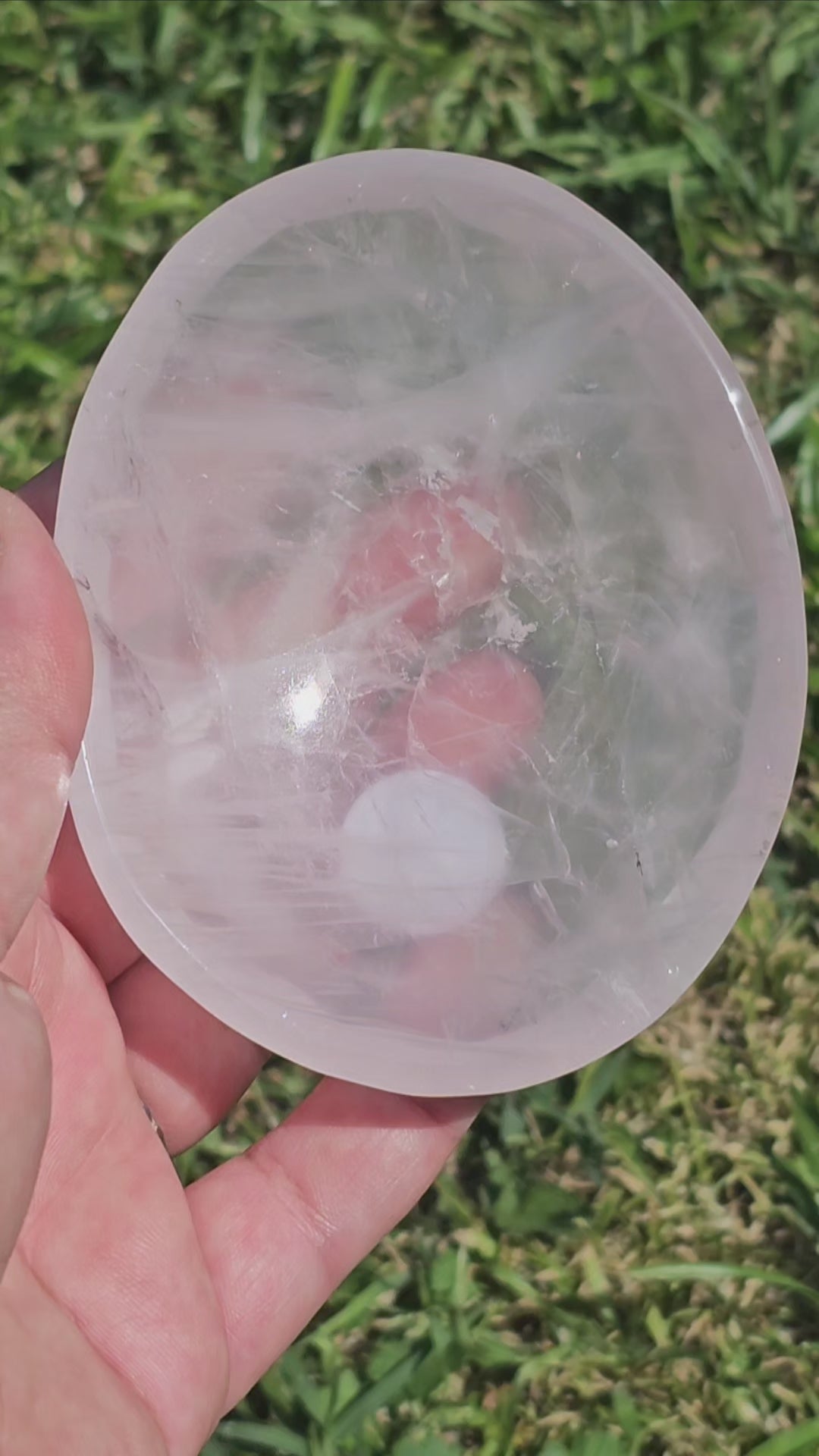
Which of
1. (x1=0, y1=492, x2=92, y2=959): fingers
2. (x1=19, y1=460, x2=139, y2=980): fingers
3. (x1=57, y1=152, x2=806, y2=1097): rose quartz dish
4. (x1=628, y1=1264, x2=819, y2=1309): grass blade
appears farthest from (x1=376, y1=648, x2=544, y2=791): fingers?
(x1=628, y1=1264, x2=819, y2=1309): grass blade

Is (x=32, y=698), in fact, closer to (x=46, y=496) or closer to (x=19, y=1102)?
(x=19, y=1102)

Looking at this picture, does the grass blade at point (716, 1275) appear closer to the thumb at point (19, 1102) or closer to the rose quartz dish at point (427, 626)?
the rose quartz dish at point (427, 626)

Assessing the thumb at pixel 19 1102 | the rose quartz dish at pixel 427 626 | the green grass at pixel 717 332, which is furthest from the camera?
the green grass at pixel 717 332

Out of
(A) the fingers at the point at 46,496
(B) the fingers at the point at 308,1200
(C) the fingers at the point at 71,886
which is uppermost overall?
(A) the fingers at the point at 46,496

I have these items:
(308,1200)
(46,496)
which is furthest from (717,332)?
(308,1200)

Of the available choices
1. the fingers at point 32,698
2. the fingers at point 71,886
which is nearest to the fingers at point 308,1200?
the fingers at point 71,886

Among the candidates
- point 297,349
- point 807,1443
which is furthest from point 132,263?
point 807,1443

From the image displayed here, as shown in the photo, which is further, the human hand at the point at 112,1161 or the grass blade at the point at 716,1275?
the grass blade at the point at 716,1275

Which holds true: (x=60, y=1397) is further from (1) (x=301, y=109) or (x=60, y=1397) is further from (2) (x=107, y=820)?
(1) (x=301, y=109)
